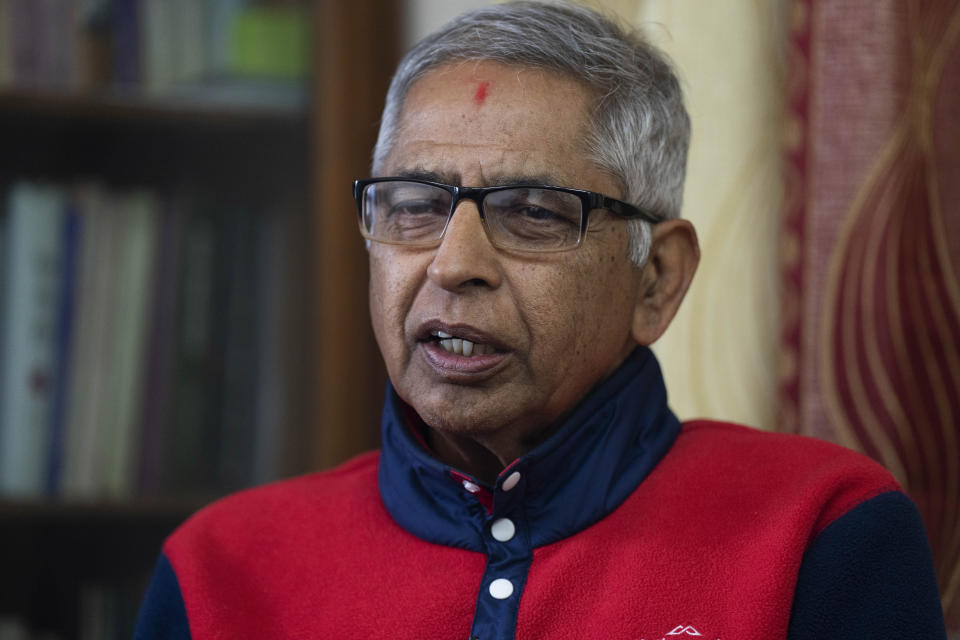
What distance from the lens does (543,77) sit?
43.6 inches

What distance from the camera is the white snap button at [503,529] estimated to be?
42.2 inches

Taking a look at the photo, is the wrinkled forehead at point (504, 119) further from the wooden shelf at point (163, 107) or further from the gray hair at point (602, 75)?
the wooden shelf at point (163, 107)

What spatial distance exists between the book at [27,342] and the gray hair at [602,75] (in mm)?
810

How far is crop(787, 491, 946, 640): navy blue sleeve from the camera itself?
0.97m

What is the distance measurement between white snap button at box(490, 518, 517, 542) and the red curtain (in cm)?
51

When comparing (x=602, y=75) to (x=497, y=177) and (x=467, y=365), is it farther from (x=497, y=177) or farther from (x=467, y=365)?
(x=467, y=365)

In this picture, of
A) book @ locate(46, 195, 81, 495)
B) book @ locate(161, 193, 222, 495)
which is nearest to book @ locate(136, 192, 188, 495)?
book @ locate(161, 193, 222, 495)

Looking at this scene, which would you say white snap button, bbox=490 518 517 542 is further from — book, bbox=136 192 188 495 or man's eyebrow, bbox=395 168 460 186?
book, bbox=136 192 188 495

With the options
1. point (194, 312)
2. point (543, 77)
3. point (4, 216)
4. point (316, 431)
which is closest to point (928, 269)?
point (543, 77)

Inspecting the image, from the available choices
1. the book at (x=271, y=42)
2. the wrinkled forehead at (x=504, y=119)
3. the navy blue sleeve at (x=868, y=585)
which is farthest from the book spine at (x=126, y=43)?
the navy blue sleeve at (x=868, y=585)

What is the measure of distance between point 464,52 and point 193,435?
96 centimetres

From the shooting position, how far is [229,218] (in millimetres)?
1813

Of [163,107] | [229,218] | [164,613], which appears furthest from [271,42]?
[164,613]

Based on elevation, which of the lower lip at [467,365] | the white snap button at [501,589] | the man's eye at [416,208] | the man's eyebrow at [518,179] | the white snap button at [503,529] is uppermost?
the man's eyebrow at [518,179]
